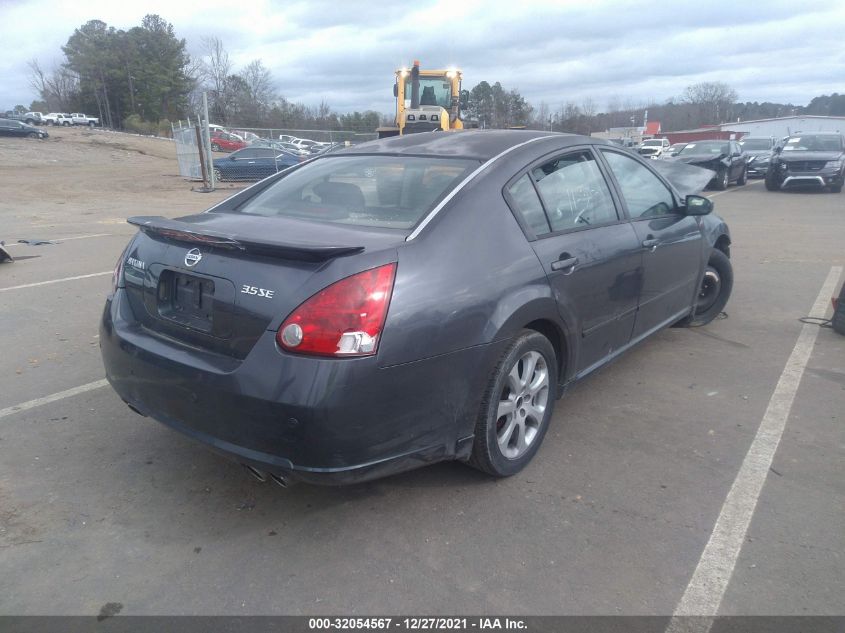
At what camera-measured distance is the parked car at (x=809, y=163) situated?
18.0 m

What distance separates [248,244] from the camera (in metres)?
2.59

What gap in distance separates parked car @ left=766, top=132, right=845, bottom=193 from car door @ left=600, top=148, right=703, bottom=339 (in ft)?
53.2

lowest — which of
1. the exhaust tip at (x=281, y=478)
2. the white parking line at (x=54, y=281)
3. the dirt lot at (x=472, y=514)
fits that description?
the dirt lot at (x=472, y=514)

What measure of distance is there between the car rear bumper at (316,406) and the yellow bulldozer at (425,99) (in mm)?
15975

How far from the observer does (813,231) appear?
37.3 ft

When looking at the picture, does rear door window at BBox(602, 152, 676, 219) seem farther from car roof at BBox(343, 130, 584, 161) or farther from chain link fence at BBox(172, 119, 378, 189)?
chain link fence at BBox(172, 119, 378, 189)

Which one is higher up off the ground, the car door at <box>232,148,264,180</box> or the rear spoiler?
the rear spoiler

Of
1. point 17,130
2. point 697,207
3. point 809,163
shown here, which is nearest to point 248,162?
point 809,163

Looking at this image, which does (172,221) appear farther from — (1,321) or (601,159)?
(1,321)

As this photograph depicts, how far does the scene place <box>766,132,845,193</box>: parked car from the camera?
17969mm

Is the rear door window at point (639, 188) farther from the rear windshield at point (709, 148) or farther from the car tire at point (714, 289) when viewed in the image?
the rear windshield at point (709, 148)

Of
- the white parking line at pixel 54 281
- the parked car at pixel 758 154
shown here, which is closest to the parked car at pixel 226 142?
the parked car at pixel 758 154

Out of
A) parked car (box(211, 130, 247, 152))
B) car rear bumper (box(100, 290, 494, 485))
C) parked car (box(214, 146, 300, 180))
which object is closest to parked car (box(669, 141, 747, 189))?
parked car (box(214, 146, 300, 180))

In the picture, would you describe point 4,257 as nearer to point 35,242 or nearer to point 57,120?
point 35,242
